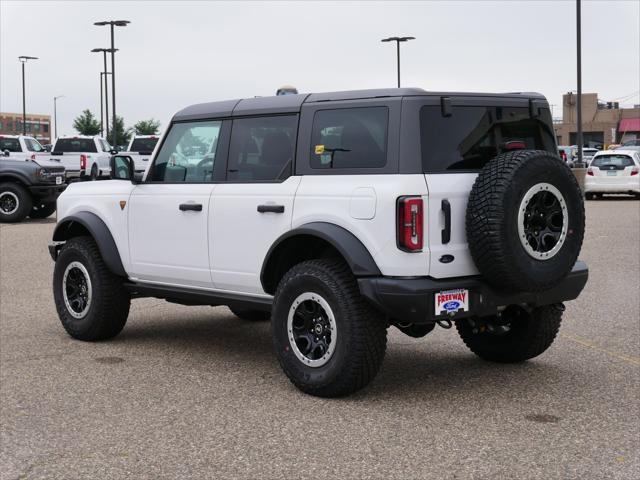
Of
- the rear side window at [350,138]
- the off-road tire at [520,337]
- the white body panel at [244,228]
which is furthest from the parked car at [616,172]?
the rear side window at [350,138]

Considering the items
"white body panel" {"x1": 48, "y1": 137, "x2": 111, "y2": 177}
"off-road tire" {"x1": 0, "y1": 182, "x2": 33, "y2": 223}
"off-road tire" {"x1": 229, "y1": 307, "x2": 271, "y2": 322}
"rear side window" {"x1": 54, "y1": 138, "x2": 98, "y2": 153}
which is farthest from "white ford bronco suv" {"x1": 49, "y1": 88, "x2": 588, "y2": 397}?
"rear side window" {"x1": 54, "y1": 138, "x2": 98, "y2": 153}

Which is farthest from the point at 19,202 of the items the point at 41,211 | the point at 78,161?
the point at 78,161

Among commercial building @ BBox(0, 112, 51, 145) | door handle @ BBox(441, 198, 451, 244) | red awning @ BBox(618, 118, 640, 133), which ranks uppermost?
commercial building @ BBox(0, 112, 51, 145)

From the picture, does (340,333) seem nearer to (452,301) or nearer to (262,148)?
(452,301)

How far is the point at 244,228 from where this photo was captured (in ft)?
22.3

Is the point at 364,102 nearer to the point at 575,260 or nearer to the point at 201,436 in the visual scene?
the point at 575,260

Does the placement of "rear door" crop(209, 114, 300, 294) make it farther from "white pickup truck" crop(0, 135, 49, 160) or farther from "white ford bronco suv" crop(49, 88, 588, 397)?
"white pickup truck" crop(0, 135, 49, 160)

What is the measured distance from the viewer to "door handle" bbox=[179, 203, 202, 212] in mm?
7155

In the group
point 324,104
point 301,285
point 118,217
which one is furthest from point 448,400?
point 118,217

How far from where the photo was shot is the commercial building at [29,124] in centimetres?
15462

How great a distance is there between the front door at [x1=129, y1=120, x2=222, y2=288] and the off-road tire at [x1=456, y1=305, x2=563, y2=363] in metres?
2.00

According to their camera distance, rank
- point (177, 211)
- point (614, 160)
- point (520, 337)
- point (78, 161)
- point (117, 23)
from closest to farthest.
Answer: point (520, 337) → point (177, 211) → point (614, 160) → point (78, 161) → point (117, 23)

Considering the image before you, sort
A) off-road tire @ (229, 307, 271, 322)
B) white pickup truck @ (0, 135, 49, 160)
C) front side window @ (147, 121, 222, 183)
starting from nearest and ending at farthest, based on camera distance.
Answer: front side window @ (147, 121, 222, 183) < off-road tire @ (229, 307, 271, 322) < white pickup truck @ (0, 135, 49, 160)

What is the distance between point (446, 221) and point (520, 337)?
1.53 m
